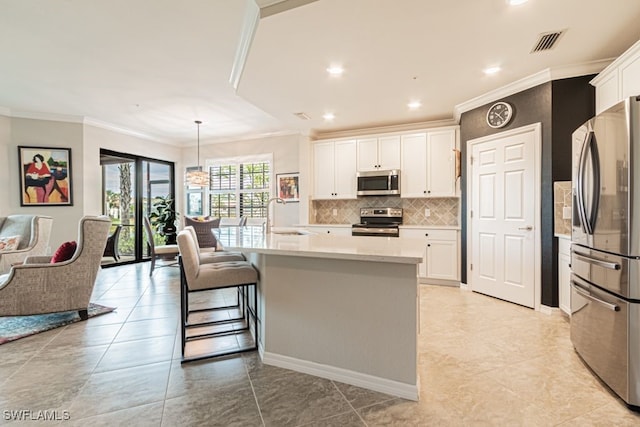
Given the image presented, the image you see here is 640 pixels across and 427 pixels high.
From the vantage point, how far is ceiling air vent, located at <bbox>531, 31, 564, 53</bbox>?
8.07ft

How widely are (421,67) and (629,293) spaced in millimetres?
Answer: 2382

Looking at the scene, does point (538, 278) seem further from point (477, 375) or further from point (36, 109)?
point (36, 109)

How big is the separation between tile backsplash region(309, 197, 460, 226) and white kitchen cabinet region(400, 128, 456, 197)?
0.29 m

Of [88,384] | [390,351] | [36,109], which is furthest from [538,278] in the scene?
[36,109]

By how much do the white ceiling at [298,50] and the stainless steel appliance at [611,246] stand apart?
0.99 meters

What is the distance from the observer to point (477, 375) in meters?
2.05

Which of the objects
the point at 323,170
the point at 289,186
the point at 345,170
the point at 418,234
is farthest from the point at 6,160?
the point at 418,234

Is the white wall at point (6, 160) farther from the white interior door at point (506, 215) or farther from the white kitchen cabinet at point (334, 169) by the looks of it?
the white interior door at point (506, 215)

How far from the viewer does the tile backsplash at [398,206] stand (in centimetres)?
484

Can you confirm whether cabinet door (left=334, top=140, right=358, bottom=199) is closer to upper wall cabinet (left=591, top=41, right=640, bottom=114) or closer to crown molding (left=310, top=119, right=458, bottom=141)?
crown molding (left=310, top=119, right=458, bottom=141)

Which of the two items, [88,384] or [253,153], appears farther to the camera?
[253,153]

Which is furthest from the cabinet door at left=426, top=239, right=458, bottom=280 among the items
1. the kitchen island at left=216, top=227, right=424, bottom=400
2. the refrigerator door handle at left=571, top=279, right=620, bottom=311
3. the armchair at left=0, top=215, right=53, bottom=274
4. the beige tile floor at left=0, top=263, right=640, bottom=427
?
the armchair at left=0, top=215, right=53, bottom=274

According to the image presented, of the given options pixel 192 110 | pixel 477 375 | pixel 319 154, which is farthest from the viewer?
pixel 319 154

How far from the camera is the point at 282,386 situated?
75.4 inches
